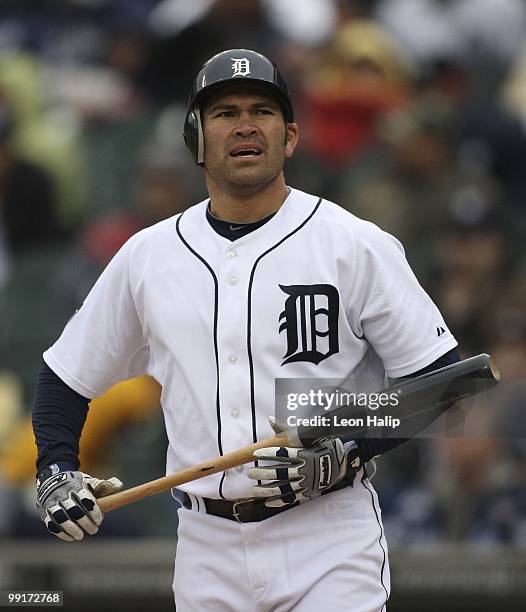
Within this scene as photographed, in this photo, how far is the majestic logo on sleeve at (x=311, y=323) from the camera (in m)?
3.00

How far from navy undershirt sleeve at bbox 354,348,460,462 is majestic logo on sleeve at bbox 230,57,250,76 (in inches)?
32.7

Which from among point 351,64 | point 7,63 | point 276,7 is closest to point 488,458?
point 351,64

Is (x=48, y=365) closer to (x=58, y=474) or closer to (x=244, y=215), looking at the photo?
(x=58, y=474)

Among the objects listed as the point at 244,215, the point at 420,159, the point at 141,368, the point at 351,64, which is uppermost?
the point at 351,64

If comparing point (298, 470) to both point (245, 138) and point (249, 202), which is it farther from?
point (245, 138)

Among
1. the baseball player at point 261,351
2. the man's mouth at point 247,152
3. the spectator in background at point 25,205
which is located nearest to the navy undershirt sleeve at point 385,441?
the baseball player at point 261,351

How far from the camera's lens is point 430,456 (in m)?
5.39

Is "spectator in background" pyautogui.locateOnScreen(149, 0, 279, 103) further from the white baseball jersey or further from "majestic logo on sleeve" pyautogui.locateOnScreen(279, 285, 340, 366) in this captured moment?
"majestic logo on sleeve" pyautogui.locateOnScreen(279, 285, 340, 366)

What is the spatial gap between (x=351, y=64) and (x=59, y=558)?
3403 mm

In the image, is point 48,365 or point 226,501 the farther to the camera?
point 48,365

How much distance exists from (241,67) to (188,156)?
4.08 metres

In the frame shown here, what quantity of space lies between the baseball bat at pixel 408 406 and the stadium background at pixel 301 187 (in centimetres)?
212

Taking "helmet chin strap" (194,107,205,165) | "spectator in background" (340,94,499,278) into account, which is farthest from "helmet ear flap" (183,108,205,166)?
→ "spectator in background" (340,94,499,278)

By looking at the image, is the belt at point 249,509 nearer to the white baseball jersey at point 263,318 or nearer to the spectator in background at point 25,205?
the white baseball jersey at point 263,318
